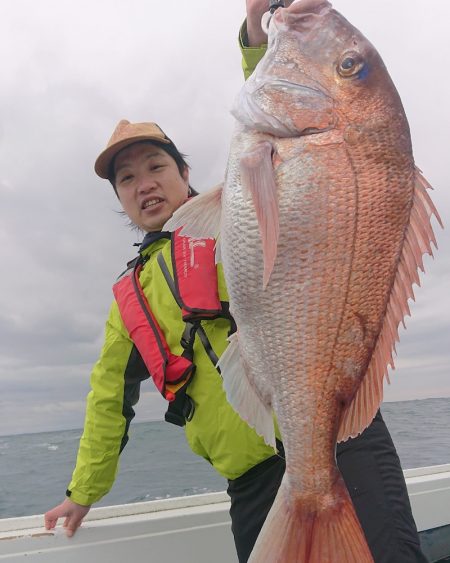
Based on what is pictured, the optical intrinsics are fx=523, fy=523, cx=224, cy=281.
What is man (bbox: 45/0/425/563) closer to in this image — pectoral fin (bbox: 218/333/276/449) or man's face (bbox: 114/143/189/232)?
man's face (bbox: 114/143/189/232)

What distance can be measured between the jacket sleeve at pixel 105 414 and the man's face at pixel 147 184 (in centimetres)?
57

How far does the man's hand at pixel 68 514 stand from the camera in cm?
276

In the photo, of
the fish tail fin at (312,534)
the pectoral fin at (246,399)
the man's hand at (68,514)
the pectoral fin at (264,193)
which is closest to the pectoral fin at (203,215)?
the pectoral fin at (264,193)

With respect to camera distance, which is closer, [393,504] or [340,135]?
[340,135]

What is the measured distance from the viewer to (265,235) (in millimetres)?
1331

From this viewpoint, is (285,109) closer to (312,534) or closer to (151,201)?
(312,534)

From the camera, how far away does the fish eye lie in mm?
1511

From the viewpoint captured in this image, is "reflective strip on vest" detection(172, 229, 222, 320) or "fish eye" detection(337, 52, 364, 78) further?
"reflective strip on vest" detection(172, 229, 222, 320)

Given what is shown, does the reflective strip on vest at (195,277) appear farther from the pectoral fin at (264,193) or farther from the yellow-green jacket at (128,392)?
the pectoral fin at (264,193)

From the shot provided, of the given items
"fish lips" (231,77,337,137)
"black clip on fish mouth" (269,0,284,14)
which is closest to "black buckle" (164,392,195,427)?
"fish lips" (231,77,337,137)

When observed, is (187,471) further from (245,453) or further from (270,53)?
(270,53)

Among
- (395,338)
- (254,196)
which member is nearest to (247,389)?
(395,338)

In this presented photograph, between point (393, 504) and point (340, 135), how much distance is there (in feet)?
4.24

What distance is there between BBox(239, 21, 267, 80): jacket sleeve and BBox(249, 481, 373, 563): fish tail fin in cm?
163
